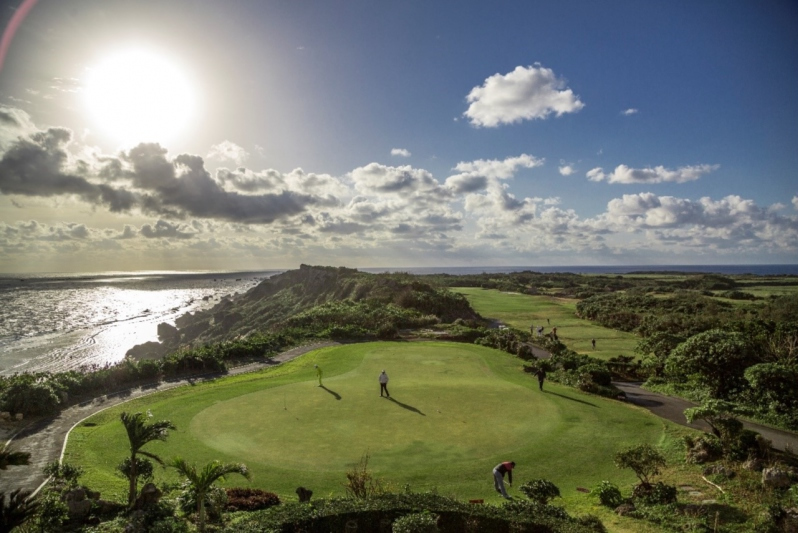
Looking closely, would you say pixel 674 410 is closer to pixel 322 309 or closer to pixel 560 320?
pixel 322 309

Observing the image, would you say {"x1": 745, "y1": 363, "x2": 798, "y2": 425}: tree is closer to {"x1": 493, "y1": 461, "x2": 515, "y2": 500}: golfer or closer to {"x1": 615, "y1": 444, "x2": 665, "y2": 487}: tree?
{"x1": 615, "y1": 444, "x2": 665, "y2": 487}: tree

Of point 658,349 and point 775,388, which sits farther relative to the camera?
point 658,349

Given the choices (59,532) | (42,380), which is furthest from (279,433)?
(42,380)

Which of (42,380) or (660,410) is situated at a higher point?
(42,380)

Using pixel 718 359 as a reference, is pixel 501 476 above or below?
below

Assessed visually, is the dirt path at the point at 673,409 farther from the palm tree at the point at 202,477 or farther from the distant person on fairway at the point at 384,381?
the palm tree at the point at 202,477

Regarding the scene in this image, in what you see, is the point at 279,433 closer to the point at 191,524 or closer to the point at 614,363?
the point at 191,524

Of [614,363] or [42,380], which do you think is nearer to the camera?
[42,380]

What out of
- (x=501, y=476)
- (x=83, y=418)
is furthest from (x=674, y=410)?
(x=83, y=418)
